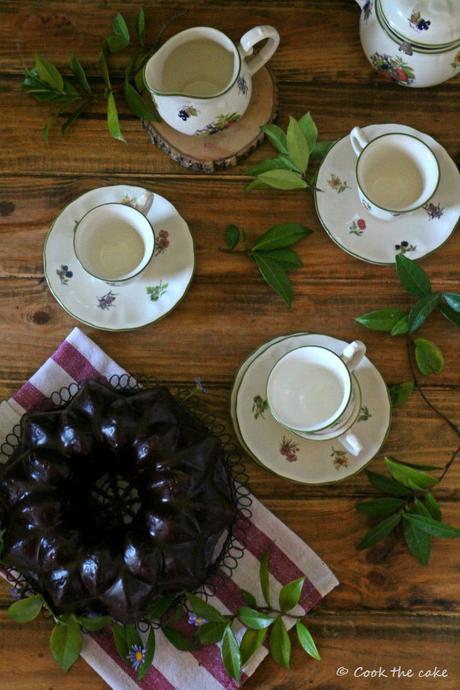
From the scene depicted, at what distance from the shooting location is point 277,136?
0.97 m

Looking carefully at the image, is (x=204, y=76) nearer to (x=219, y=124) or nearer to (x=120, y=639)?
(x=219, y=124)

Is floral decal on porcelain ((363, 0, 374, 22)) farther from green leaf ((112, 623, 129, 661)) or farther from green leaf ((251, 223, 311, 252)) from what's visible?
green leaf ((112, 623, 129, 661))

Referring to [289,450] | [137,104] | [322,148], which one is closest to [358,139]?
[322,148]

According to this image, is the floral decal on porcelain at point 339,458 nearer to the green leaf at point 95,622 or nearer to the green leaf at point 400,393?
the green leaf at point 400,393

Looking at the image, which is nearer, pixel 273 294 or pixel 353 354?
pixel 353 354

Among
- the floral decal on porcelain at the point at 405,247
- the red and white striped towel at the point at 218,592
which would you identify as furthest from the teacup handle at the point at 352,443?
the floral decal on porcelain at the point at 405,247

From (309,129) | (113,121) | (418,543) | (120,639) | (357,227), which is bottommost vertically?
(418,543)

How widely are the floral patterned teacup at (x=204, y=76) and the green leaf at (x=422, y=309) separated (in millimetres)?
300

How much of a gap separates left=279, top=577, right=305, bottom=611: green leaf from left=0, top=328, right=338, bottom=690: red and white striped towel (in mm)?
36

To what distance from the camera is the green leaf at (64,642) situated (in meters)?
0.90

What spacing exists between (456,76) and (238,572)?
2.12 feet

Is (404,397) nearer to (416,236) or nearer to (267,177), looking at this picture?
(416,236)

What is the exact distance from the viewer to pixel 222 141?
1.00 m

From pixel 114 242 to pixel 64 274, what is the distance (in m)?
0.07
